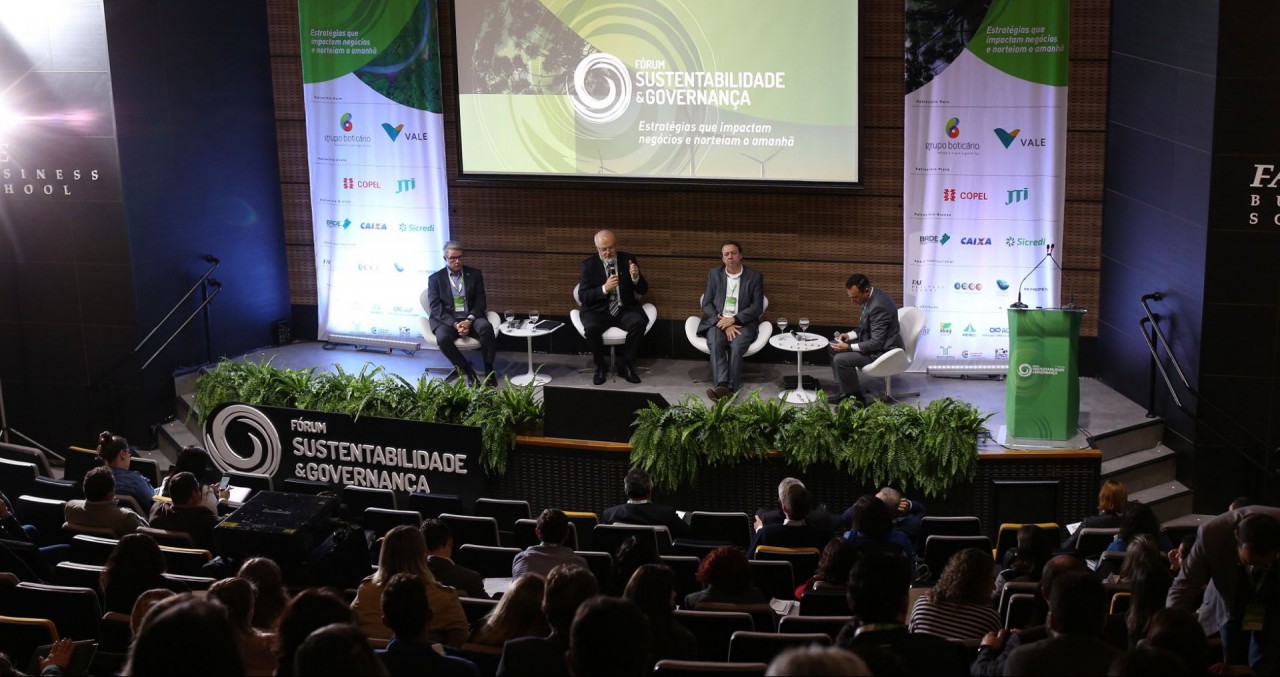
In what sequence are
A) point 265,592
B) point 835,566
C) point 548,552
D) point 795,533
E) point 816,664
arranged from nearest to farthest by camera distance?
point 816,664 → point 265,592 → point 835,566 → point 548,552 → point 795,533

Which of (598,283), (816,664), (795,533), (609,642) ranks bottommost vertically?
(795,533)

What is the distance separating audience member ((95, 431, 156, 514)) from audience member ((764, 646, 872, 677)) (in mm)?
5927

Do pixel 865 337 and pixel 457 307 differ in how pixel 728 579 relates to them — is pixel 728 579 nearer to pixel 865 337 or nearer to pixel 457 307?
pixel 865 337

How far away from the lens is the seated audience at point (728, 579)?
5527 millimetres

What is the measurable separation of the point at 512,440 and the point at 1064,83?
4903 millimetres

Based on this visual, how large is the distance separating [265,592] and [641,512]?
9.16 ft

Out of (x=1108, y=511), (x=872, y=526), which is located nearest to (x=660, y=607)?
(x=872, y=526)

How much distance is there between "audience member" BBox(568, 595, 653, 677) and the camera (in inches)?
137

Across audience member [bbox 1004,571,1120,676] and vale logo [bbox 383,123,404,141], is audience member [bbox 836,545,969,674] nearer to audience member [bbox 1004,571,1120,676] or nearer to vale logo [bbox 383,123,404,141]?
audience member [bbox 1004,571,1120,676]

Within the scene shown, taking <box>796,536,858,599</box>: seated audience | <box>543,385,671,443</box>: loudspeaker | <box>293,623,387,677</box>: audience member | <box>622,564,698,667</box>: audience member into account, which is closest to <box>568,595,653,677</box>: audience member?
<box>293,623,387,677</box>: audience member

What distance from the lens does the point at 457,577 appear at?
19.3ft

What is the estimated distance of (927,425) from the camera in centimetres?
854

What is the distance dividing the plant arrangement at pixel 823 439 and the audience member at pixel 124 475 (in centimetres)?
291

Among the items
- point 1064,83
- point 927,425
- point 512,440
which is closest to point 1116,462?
point 927,425
